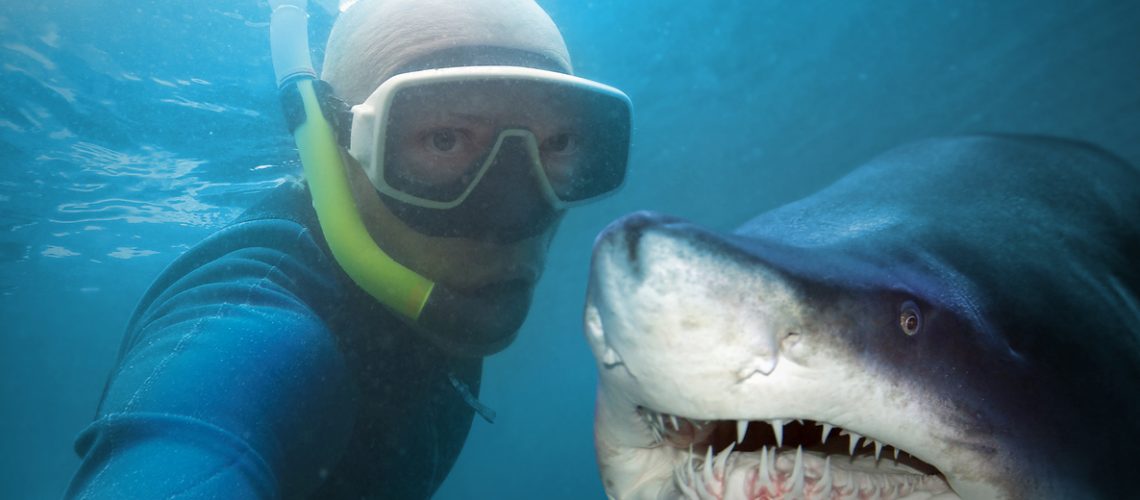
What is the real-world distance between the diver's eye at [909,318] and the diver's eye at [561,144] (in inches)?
87.1

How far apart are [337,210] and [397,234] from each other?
309mm

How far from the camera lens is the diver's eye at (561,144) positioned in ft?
10.5

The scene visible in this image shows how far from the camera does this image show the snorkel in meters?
2.67

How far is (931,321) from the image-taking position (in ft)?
4.35

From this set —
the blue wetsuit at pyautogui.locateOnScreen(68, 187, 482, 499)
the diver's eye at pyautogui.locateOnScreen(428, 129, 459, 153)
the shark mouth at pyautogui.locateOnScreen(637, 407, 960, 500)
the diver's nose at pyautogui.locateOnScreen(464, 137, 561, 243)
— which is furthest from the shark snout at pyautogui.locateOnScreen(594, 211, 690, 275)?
the diver's eye at pyautogui.locateOnScreen(428, 129, 459, 153)

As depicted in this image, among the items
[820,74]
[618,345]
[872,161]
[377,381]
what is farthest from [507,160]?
[820,74]

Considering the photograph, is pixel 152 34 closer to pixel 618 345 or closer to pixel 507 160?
pixel 507 160

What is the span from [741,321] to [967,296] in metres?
0.82

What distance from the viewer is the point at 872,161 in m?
2.52

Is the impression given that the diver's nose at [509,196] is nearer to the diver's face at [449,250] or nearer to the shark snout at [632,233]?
the diver's face at [449,250]

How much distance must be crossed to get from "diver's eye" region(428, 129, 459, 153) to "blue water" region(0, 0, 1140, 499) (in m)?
2.12

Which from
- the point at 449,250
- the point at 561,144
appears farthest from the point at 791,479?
the point at 561,144

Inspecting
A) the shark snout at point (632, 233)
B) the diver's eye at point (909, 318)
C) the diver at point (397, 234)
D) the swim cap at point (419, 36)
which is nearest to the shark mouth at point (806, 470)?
the diver's eye at point (909, 318)

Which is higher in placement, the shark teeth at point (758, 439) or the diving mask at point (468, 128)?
the diving mask at point (468, 128)
